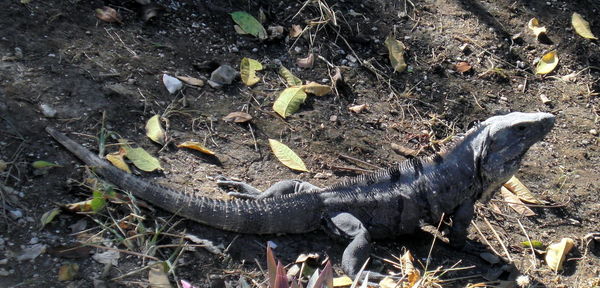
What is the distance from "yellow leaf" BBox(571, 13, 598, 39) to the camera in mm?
5809

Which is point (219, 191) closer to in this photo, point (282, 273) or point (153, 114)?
point (153, 114)

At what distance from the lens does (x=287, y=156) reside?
163 inches

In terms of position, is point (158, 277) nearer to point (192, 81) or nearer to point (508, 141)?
point (192, 81)

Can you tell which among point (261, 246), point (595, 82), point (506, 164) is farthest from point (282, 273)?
point (595, 82)

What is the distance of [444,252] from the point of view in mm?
3873

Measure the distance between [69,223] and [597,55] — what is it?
450 cm

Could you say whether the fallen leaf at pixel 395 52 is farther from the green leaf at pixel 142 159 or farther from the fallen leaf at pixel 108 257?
the fallen leaf at pixel 108 257

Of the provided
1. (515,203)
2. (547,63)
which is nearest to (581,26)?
(547,63)

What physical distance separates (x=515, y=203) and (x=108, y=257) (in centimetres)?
252

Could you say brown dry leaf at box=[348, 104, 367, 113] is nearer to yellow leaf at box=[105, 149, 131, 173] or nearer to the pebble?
yellow leaf at box=[105, 149, 131, 173]

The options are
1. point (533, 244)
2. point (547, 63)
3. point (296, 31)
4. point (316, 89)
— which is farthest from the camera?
point (547, 63)

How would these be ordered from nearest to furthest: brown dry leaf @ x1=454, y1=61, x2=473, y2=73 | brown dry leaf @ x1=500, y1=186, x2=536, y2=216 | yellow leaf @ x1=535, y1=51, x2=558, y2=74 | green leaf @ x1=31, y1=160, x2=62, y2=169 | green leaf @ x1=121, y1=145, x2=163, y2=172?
green leaf @ x1=31, y1=160, x2=62, y2=169 → green leaf @ x1=121, y1=145, x2=163, y2=172 → brown dry leaf @ x1=500, y1=186, x2=536, y2=216 → brown dry leaf @ x1=454, y1=61, x2=473, y2=73 → yellow leaf @ x1=535, y1=51, x2=558, y2=74

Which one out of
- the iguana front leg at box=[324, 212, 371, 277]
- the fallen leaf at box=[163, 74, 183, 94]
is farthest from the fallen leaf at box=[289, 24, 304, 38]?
the iguana front leg at box=[324, 212, 371, 277]

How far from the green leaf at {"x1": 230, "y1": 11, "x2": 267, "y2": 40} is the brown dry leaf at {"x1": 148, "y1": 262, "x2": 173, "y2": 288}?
7.24ft
